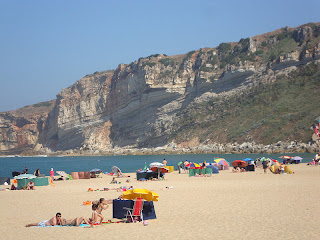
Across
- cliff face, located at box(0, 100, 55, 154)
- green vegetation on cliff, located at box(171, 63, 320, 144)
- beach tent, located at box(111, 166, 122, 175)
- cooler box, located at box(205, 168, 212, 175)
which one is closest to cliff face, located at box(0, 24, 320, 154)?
green vegetation on cliff, located at box(171, 63, 320, 144)

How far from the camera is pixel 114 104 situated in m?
100

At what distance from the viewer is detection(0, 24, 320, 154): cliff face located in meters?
80.4

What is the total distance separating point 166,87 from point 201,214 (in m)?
76.1

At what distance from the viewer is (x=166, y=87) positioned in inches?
3438

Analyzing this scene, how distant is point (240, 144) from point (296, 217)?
2198 inches

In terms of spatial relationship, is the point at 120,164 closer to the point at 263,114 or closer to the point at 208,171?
the point at 208,171

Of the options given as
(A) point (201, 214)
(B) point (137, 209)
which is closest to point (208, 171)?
(A) point (201, 214)

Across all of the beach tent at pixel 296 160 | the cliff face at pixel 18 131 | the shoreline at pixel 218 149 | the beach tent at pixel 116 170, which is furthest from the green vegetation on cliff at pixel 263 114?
the cliff face at pixel 18 131

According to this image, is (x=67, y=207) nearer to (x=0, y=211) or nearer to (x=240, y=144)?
(x=0, y=211)

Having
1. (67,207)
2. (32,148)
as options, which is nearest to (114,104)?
(32,148)

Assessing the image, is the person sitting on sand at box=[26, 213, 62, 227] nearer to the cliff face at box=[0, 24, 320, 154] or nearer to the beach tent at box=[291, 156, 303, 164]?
the beach tent at box=[291, 156, 303, 164]

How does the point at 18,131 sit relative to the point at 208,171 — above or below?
above

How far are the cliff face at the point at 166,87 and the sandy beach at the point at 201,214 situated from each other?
206 ft

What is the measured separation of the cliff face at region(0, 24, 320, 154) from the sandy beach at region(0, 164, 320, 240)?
62.8 m
